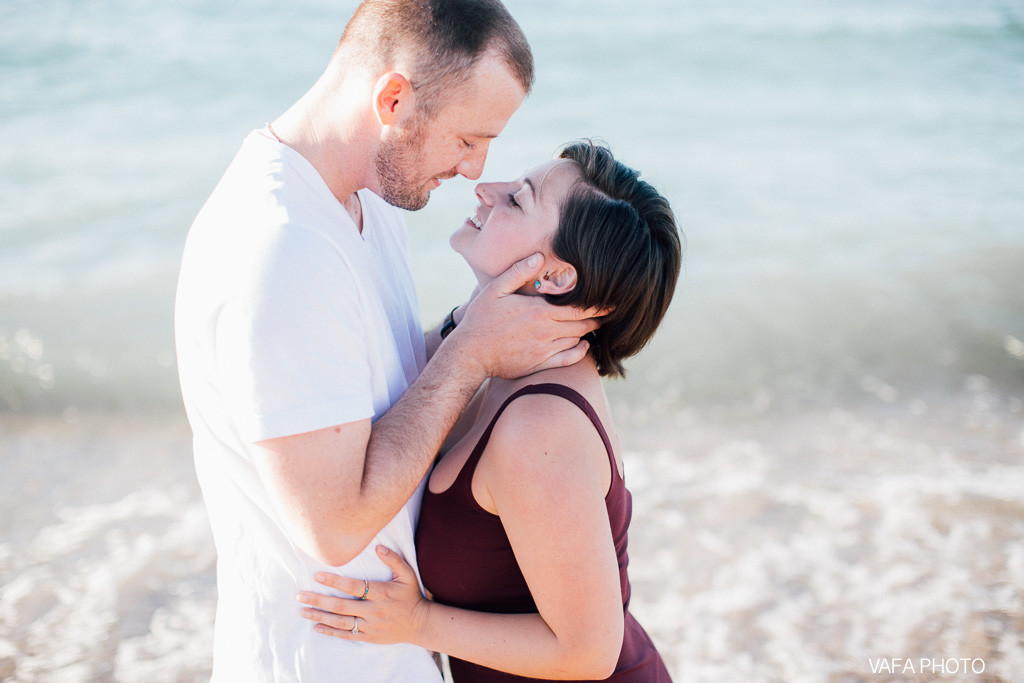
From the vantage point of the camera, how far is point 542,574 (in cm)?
203

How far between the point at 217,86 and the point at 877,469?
11699 mm

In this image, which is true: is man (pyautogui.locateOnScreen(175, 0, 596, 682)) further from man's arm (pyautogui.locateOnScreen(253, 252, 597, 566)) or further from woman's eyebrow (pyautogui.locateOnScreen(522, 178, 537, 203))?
woman's eyebrow (pyautogui.locateOnScreen(522, 178, 537, 203))

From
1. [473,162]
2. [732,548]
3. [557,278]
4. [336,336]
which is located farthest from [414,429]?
[732,548]

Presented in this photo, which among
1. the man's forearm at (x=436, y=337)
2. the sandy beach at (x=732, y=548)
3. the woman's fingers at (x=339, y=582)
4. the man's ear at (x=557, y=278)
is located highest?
the man's ear at (x=557, y=278)

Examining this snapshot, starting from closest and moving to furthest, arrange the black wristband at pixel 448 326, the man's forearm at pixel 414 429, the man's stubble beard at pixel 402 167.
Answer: the man's forearm at pixel 414 429 → the man's stubble beard at pixel 402 167 → the black wristband at pixel 448 326

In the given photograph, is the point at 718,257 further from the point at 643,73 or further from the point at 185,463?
the point at 643,73

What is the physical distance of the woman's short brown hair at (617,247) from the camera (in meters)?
2.32

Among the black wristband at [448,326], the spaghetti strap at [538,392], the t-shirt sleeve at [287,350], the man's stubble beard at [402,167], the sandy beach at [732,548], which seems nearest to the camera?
the t-shirt sleeve at [287,350]

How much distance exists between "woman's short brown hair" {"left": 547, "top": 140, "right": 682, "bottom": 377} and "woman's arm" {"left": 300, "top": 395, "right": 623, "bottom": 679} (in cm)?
42

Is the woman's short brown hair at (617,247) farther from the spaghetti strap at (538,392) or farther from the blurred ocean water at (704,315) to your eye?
the blurred ocean water at (704,315)

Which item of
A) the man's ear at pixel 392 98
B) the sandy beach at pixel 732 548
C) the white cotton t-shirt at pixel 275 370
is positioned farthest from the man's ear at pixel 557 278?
the sandy beach at pixel 732 548

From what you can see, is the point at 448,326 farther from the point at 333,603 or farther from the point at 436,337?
the point at 333,603

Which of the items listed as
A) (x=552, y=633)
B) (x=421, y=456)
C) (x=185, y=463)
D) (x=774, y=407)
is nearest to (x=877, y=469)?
(x=774, y=407)

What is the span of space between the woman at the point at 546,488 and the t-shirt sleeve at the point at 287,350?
48 centimetres
